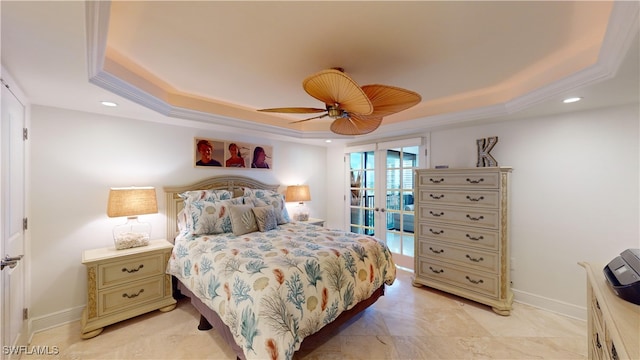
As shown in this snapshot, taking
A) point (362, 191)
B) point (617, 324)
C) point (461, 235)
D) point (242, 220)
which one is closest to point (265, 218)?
point (242, 220)

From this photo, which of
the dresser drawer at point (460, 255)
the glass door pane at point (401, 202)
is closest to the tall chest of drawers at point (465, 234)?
the dresser drawer at point (460, 255)

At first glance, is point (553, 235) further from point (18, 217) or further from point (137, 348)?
point (18, 217)

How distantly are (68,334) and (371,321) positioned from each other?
2803mm

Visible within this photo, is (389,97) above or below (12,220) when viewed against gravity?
above

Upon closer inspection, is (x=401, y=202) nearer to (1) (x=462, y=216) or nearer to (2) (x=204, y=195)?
(1) (x=462, y=216)

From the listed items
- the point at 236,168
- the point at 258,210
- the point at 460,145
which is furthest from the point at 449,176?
the point at 236,168

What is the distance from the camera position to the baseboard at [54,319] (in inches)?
87.1

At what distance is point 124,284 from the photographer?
2334 millimetres

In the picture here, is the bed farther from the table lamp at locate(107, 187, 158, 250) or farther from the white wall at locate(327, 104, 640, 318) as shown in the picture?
the white wall at locate(327, 104, 640, 318)

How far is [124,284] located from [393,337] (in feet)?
8.48

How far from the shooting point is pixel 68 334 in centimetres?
219

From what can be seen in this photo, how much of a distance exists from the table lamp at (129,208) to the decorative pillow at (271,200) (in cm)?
111

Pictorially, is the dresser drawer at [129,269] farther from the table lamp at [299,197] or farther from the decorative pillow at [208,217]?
the table lamp at [299,197]

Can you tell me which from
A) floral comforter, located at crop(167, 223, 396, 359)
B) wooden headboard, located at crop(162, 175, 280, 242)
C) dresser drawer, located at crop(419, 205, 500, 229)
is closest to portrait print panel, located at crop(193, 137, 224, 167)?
wooden headboard, located at crop(162, 175, 280, 242)
